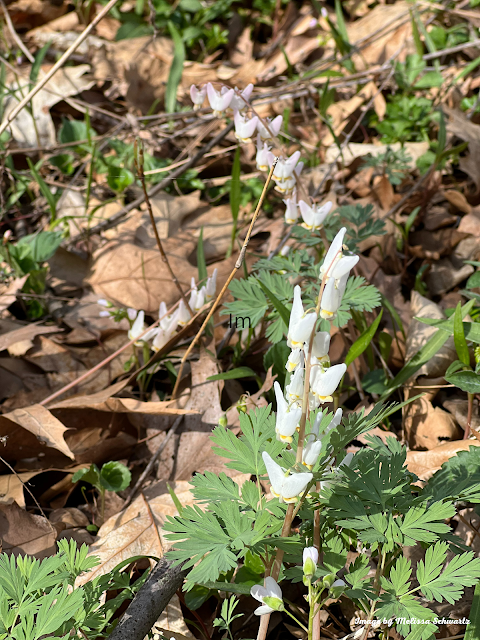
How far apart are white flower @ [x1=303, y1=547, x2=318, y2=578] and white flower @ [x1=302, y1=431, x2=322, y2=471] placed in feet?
0.65

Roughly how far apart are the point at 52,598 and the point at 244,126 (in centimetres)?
219

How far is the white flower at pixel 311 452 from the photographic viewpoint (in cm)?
132

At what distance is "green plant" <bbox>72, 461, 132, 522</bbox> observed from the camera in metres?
2.40

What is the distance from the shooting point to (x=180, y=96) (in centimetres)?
549

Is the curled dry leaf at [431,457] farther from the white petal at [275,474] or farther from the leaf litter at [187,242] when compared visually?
the white petal at [275,474]

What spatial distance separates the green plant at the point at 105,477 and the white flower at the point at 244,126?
1.71 meters

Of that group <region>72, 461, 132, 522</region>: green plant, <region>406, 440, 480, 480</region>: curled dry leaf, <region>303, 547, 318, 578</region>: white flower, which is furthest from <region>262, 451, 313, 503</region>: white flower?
<region>72, 461, 132, 522</region>: green plant

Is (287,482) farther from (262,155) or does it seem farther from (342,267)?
(262,155)

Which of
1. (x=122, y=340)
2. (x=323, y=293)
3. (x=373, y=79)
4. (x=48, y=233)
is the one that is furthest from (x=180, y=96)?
(x=323, y=293)

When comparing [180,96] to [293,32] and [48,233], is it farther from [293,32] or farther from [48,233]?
[48,233]

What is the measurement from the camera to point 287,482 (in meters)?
1.28

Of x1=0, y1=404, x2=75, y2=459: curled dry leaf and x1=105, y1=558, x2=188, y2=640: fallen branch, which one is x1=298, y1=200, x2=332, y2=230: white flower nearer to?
x1=0, y1=404, x2=75, y2=459: curled dry leaf

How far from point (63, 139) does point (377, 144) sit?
8.82ft

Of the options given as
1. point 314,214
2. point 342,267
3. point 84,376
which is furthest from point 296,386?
point 84,376
